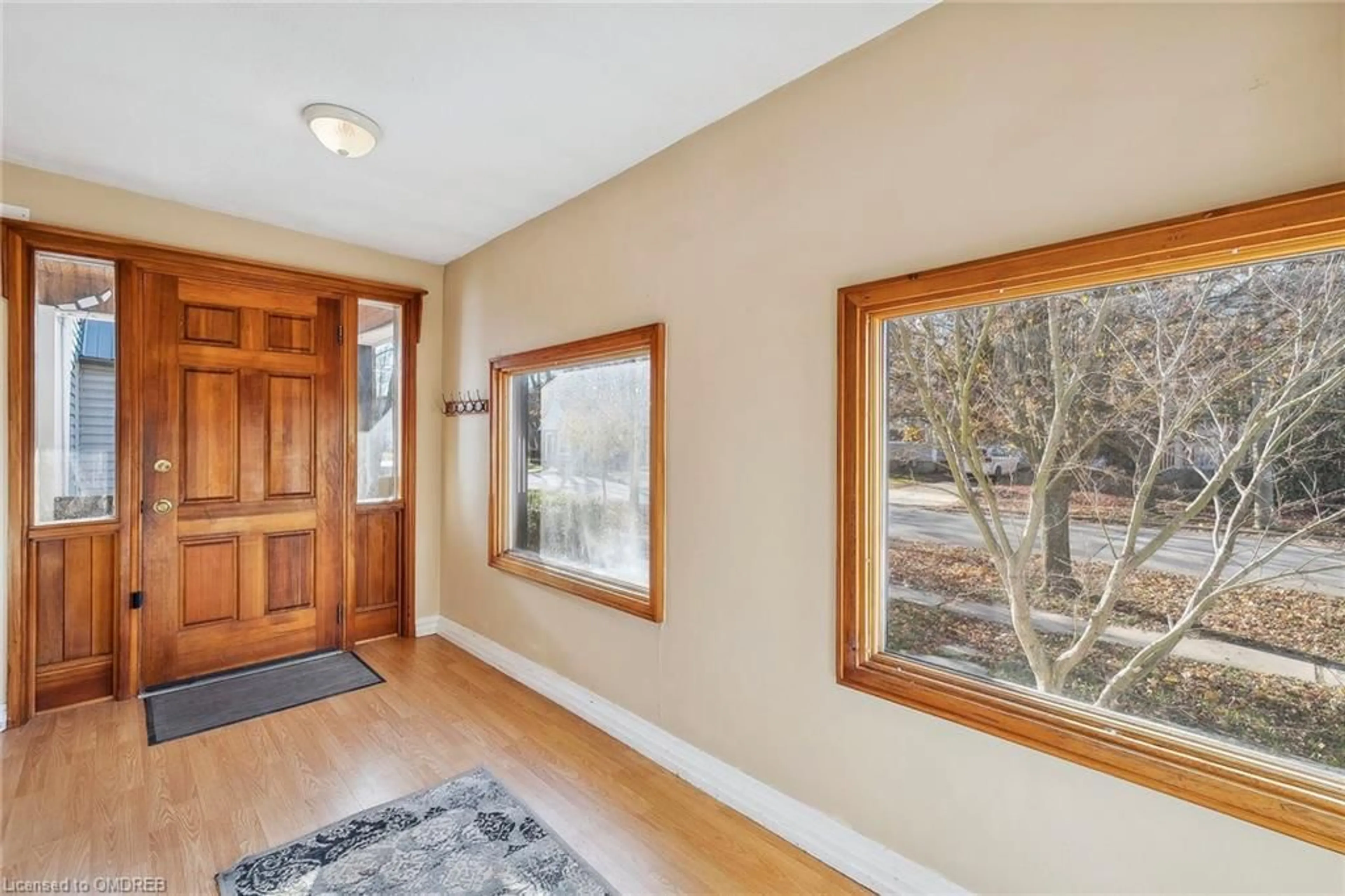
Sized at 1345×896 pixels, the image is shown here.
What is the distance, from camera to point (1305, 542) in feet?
3.92

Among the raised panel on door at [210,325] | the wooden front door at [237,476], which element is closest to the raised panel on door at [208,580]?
the wooden front door at [237,476]

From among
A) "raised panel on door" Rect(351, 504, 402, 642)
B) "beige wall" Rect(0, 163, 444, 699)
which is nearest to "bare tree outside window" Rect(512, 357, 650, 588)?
"beige wall" Rect(0, 163, 444, 699)

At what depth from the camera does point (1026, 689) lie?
154 cm

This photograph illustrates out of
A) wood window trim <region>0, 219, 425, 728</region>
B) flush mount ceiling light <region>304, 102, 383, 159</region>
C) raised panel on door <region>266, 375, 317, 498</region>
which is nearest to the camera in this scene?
flush mount ceiling light <region>304, 102, 383, 159</region>

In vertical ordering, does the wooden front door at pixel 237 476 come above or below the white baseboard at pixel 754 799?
above

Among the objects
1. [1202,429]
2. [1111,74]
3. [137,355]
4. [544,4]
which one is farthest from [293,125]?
[1202,429]

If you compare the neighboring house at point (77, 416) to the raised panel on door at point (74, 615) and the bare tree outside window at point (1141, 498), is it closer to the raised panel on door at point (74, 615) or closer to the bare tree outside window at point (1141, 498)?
the raised panel on door at point (74, 615)

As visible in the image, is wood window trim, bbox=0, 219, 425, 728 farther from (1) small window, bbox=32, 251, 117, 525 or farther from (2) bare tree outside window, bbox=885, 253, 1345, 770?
(2) bare tree outside window, bbox=885, 253, 1345, 770

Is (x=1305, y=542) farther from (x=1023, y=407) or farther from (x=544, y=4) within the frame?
(x=544, y=4)

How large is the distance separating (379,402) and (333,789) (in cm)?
238

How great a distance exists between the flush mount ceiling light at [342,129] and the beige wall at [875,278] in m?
0.97

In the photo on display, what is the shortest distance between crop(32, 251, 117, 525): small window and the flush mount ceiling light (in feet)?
5.28

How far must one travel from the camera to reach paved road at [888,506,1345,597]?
1.18 metres

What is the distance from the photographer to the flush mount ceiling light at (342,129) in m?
2.16
